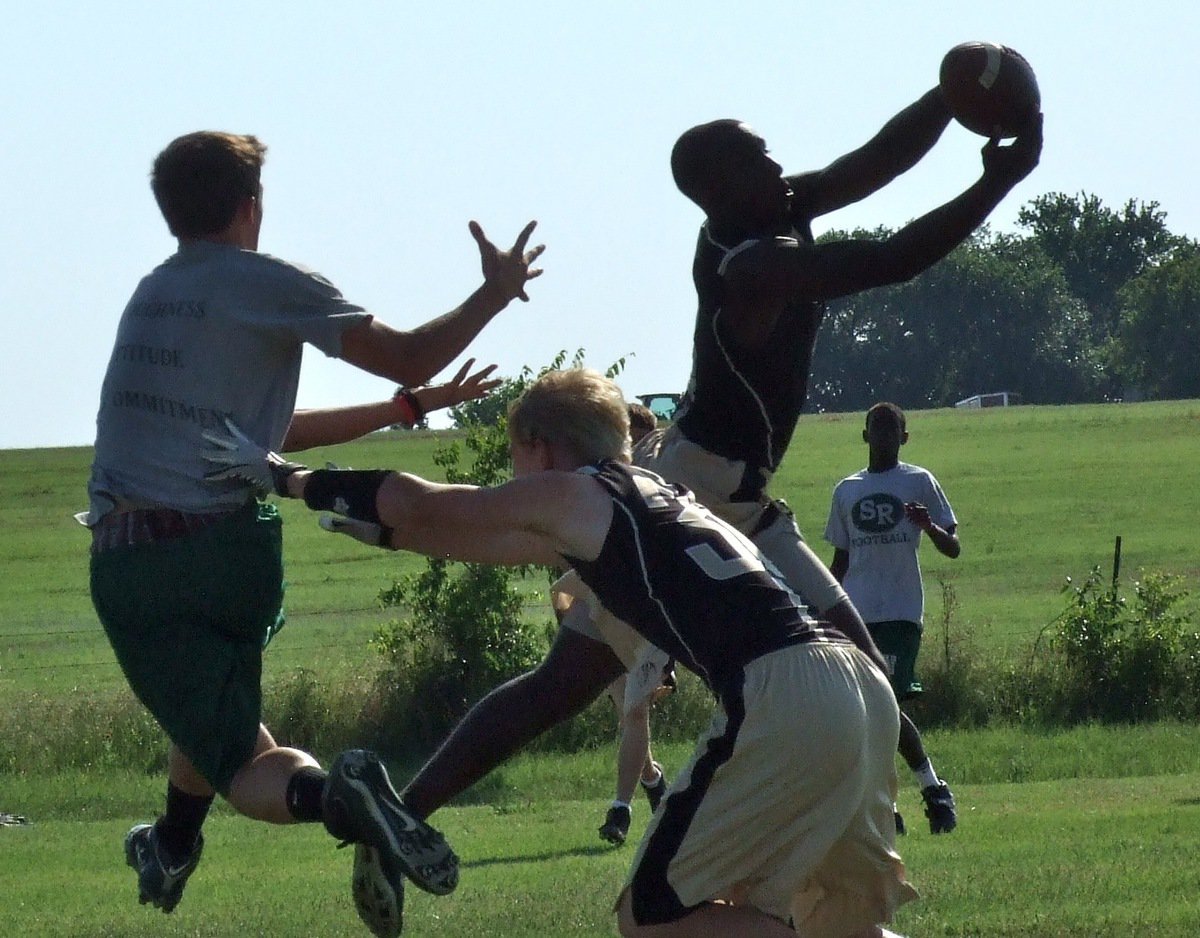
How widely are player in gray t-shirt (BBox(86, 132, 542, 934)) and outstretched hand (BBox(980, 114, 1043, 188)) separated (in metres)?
1.58

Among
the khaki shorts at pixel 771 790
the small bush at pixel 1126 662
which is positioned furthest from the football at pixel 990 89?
the small bush at pixel 1126 662

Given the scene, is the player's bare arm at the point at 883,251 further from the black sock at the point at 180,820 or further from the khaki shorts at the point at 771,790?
the black sock at the point at 180,820

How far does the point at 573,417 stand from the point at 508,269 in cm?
78

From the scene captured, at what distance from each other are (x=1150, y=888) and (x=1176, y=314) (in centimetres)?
10267

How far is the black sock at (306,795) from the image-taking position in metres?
5.33

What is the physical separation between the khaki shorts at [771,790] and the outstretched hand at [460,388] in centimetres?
153

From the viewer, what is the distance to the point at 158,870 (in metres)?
6.00

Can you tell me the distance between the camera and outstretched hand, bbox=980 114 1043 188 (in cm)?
579

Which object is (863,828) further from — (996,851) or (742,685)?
(996,851)

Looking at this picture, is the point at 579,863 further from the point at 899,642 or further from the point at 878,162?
the point at 878,162

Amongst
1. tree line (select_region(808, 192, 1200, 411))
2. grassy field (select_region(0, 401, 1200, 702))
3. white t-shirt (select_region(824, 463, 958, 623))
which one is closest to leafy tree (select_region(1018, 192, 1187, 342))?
tree line (select_region(808, 192, 1200, 411))

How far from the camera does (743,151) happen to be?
6.27 meters

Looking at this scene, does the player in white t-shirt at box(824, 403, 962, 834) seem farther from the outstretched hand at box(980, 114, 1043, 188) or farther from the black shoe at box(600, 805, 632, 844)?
the outstretched hand at box(980, 114, 1043, 188)

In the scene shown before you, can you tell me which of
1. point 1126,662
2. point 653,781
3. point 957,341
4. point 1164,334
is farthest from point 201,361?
point 957,341
